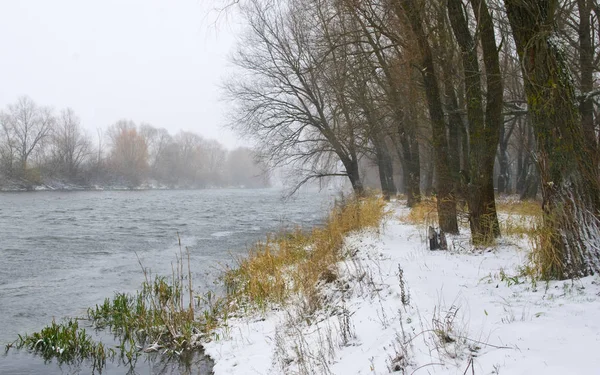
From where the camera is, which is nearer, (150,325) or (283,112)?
(150,325)

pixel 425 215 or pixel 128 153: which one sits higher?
pixel 128 153

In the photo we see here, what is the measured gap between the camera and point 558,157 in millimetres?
4691

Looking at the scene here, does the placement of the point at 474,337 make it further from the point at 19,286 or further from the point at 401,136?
the point at 401,136

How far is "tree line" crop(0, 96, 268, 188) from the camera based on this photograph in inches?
1988

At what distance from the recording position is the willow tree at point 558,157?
4484mm

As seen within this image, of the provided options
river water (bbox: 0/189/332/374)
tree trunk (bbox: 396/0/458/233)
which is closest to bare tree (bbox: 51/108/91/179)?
river water (bbox: 0/189/332/374)

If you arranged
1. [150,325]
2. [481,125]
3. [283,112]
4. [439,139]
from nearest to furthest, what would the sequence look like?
[150,325], [481,125], [439,139], [283,112]

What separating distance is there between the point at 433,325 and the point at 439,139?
5583 millimetres

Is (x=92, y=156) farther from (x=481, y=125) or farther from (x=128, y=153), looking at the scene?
(x=481, y=125)

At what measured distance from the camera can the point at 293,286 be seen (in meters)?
7.66

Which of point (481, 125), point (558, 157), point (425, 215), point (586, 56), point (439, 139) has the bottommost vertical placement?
point (425, 215)

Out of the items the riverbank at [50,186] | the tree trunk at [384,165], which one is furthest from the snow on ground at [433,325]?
the riverbank at [50,186]

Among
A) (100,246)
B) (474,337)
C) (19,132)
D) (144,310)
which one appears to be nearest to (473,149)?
(474,337)

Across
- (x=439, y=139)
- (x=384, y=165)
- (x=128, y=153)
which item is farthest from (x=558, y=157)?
(x=128, y=153)
